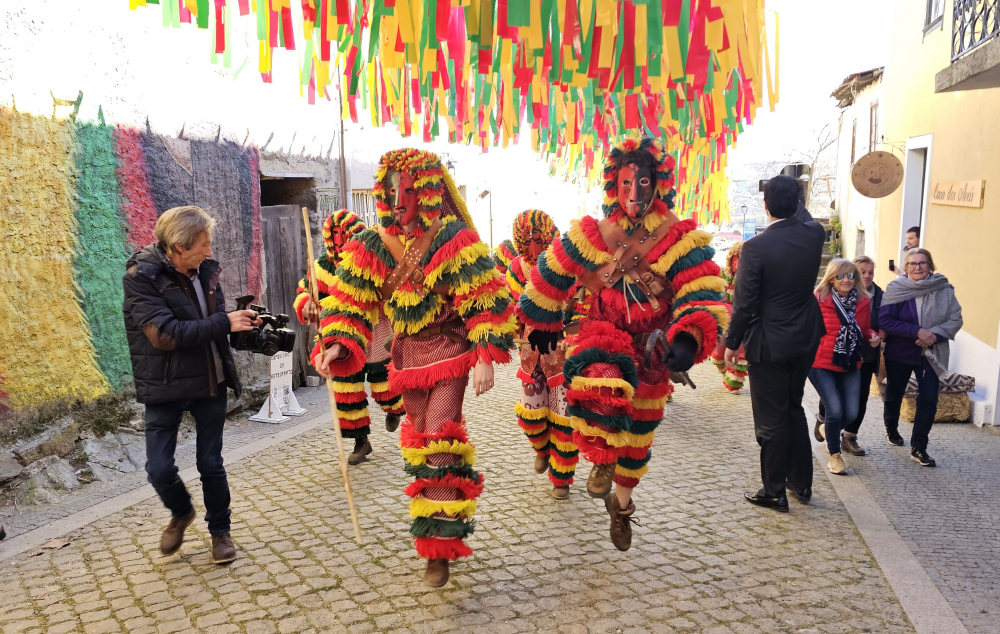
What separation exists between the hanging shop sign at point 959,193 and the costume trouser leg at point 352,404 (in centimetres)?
659

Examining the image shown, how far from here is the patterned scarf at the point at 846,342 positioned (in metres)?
5.67

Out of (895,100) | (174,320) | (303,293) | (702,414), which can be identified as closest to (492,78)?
(303,293)

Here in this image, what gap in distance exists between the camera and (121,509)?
197 inches

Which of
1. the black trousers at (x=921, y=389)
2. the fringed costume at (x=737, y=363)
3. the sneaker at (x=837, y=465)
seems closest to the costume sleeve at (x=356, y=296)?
the sneaker at (x=837, y=465)

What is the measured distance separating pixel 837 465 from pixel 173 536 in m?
4.57

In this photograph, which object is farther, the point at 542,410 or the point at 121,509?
the point at 542,410

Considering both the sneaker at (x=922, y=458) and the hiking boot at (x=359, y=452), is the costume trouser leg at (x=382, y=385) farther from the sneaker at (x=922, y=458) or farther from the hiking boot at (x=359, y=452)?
the sneaker at (x=922, y=458)

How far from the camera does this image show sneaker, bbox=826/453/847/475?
18.9 ft

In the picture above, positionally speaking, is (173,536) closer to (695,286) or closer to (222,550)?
(222,550)

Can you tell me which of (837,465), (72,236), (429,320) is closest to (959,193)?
(837,465)

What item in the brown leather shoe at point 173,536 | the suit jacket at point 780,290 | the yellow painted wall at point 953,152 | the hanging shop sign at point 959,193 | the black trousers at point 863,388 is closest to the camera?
the brown leather shoe at point 173,536

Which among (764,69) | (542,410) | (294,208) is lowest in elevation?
(542,410)

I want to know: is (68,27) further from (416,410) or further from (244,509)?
(416,410)

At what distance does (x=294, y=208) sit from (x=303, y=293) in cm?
335
